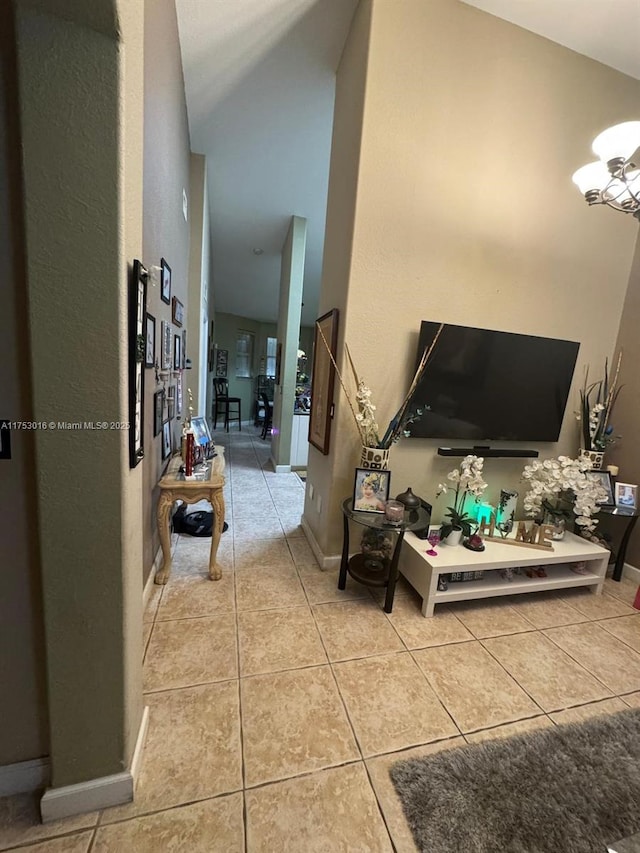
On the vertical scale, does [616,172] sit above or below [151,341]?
above

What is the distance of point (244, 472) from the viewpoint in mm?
4609

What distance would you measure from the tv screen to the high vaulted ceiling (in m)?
1.87

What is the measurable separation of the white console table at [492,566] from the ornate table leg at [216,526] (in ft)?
3.88

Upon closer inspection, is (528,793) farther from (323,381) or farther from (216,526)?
(323,381)

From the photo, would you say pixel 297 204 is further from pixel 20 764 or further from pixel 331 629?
pixel 20 764

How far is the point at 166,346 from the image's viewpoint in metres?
2.25

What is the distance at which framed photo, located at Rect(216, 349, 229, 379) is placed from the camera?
344 inches

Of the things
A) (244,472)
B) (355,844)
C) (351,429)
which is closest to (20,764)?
(355,844)

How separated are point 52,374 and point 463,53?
2916 millimetres

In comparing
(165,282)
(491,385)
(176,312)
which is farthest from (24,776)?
(491,385)

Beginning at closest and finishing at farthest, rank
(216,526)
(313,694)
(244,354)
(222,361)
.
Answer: (313,694), (216,526), (222,361), (244,354)

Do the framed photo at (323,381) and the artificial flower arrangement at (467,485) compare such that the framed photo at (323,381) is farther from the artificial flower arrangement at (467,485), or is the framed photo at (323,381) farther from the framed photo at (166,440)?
the framed photo at (166,440)

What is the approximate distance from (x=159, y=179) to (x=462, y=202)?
6.04 feet

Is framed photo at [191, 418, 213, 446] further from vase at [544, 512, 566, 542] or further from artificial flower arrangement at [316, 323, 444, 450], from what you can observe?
vase at [544, 512, 566, 542]
